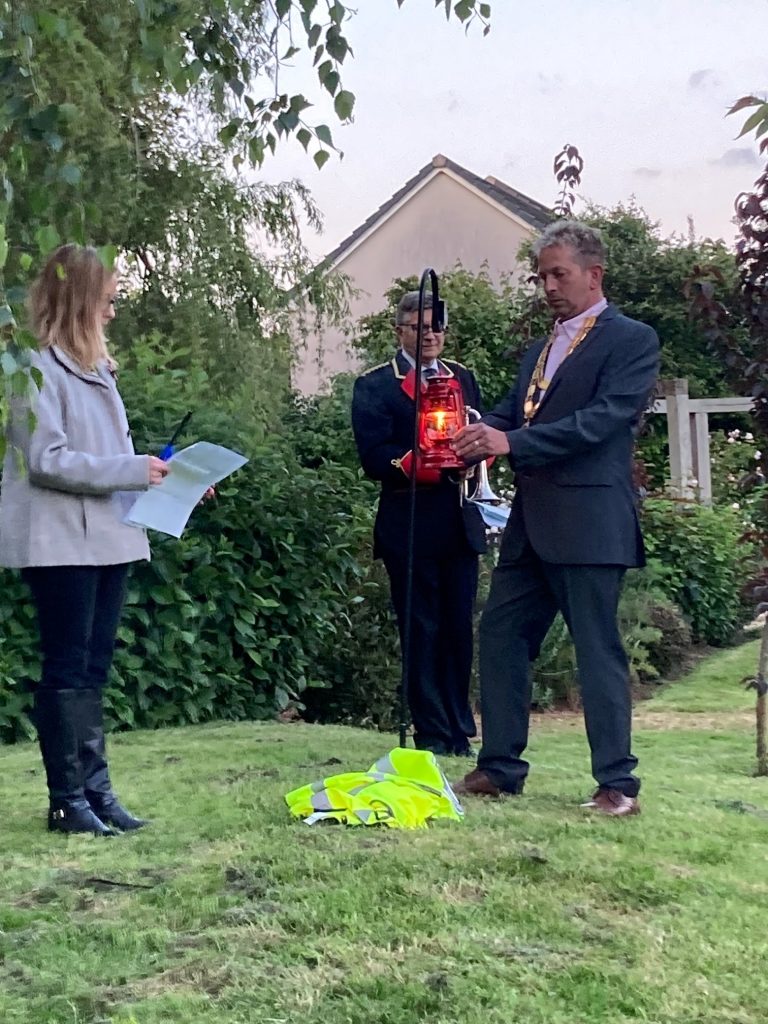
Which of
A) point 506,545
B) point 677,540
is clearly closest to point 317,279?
point 677,540

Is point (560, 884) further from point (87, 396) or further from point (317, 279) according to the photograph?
point (317, 279)

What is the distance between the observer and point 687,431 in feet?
49.0

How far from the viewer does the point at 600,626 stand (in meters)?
4.12

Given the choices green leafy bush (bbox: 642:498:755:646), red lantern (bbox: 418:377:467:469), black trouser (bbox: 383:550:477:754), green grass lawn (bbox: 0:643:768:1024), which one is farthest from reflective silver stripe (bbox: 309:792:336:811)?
green leafy bush (bbox: 642:498:755:646)

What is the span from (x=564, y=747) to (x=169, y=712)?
206cm

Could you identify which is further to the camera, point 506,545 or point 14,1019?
point 506,545

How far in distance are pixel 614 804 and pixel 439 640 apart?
5.52 ft

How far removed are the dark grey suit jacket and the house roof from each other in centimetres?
2112

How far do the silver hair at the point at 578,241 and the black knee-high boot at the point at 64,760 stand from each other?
2116 mm

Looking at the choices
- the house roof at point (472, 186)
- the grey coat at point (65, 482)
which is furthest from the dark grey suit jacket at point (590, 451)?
the house roof at point (472, 186)

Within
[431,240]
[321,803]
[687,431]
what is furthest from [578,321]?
[431,240]

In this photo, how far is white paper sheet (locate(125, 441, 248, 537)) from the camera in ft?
12.8

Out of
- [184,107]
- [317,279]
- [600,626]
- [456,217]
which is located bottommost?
[600,626]

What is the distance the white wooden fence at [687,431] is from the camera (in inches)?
584
